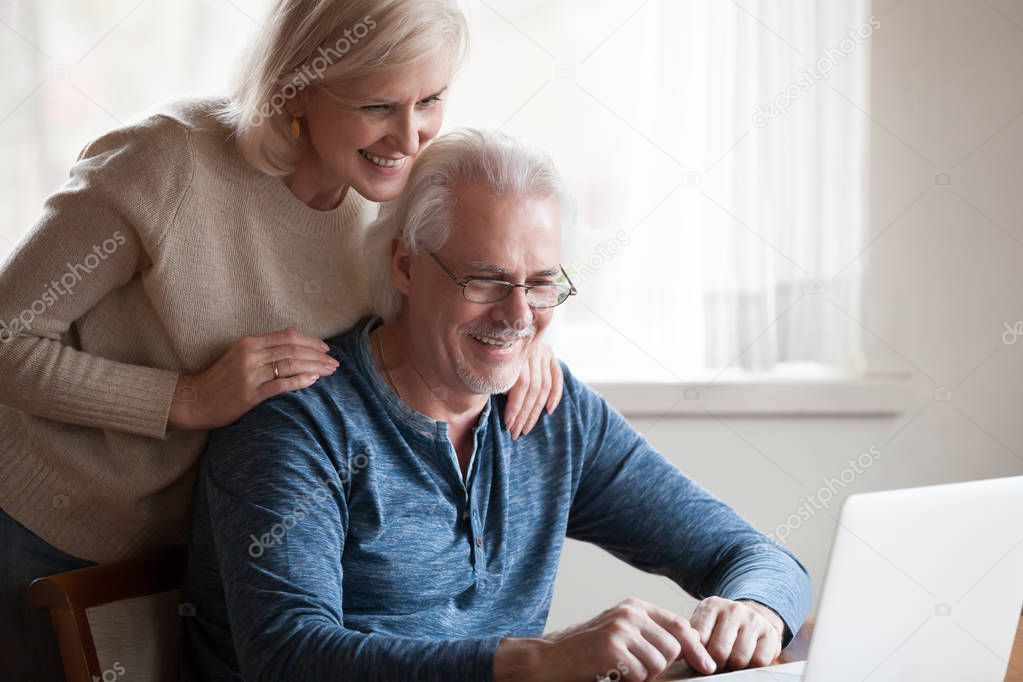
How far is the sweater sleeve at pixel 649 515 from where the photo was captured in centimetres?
171

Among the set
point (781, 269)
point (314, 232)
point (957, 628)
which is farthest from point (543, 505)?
point (781, 269)

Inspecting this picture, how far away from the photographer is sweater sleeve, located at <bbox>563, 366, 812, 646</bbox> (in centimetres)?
171

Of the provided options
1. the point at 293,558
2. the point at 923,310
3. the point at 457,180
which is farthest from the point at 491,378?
the point at 923,310

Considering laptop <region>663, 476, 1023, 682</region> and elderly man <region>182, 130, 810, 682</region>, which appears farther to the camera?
elderly man <region>182, 130, 810, 682</region>

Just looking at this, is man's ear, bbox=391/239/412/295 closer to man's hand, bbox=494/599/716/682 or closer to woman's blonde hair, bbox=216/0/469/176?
woman's blonde hair, bbox=216/0/469/176

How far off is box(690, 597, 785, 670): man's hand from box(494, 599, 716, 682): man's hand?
0.52 feet

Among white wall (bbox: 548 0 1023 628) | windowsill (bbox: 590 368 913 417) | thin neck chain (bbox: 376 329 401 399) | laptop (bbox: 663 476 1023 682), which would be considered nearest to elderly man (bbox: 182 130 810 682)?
thin neck chain (bbox: 376 329 401 399)

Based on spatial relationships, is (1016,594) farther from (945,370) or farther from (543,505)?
(945,370)

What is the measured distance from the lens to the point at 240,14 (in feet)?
9.24

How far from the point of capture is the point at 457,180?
1607 millimetres

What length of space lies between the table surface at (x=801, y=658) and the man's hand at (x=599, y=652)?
3.3 inches

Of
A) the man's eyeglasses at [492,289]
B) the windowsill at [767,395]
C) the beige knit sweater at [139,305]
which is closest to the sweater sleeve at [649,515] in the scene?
the man's eyeglasses at [492,289]

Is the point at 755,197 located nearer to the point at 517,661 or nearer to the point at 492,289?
the point at 492,289

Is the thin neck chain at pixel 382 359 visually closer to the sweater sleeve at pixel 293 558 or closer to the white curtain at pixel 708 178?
the sweater sleeve at pixel 293 558
